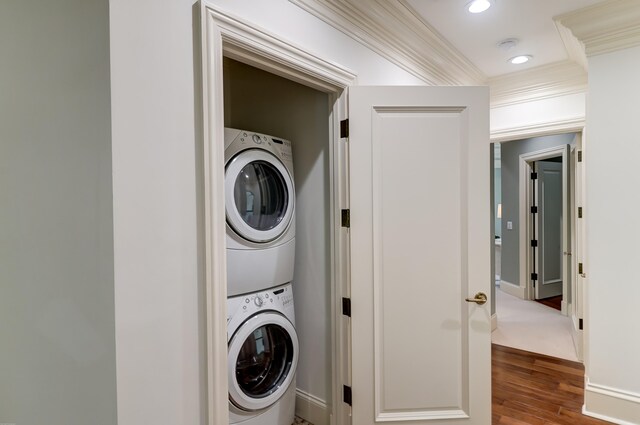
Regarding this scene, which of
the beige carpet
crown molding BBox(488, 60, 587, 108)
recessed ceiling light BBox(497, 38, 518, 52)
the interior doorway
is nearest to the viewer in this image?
recessed ceiling light BBox(497, 38, 518, 52)

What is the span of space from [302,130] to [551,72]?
8.28 ft

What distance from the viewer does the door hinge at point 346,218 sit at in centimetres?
188

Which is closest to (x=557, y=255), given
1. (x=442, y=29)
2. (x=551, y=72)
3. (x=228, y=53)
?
(x=551, y=72)

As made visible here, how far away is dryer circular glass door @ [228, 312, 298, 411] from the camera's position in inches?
73.3

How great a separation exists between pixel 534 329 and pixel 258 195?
3739 millimetres

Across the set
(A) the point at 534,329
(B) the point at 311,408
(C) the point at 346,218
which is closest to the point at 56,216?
(C) the point at 346,218

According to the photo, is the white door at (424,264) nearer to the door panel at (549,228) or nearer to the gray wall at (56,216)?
the gray wall at (56,216)

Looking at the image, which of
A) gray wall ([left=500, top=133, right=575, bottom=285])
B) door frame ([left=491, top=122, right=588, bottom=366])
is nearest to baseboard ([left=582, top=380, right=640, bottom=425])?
door frame ([left=491, top=122, right=588, bottom=366])

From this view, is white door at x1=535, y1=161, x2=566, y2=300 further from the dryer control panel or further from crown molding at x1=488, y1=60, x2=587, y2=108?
the dryer control panel

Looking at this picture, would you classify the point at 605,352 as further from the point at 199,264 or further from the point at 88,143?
the point at 88,143

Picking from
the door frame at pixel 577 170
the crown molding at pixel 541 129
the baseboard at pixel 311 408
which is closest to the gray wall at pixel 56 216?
the baseboard at pixel 311 408

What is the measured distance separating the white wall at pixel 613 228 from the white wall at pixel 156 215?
245 cm

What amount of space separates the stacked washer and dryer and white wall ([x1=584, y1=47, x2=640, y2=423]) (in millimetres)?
2028

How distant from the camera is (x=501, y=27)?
2477 millimetres
